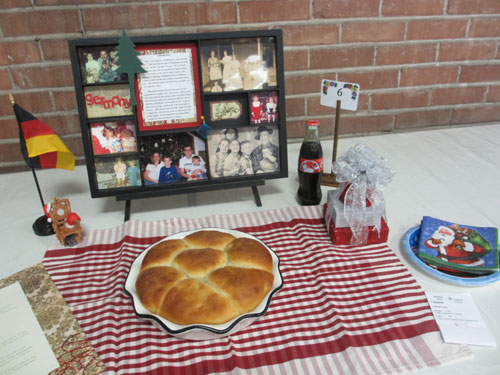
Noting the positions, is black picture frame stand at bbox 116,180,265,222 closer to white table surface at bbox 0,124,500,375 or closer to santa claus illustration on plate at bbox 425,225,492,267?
white table surface at bbox 0,124,500,375

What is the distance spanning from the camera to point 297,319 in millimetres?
843

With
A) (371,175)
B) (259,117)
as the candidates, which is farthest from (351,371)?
(259,117)

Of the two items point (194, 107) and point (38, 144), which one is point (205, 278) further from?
point (38, 144)

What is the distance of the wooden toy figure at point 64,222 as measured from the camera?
1.09 m

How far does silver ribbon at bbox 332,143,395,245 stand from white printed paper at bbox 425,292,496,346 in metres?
0.24

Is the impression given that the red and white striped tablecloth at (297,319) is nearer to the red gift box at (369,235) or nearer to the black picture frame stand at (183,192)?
the red gift box at (369,235)

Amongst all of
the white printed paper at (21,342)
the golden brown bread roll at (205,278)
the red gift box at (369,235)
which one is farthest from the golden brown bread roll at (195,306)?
the red gift box at (369,235)

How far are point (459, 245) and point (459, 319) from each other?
0.79ft

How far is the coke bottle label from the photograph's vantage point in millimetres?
1201

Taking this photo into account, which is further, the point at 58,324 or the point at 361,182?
the point at 361,182

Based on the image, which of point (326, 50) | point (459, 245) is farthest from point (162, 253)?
point (326, 50)

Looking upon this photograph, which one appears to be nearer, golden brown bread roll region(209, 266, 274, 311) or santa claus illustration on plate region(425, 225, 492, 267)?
golden brown bread roll region(209, 266, 274, 311)

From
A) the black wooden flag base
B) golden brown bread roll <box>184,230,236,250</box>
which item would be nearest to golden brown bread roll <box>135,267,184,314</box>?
golden brown bread roll <box>184,230,236,250</box>

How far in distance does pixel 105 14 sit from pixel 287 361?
1.43 metres
